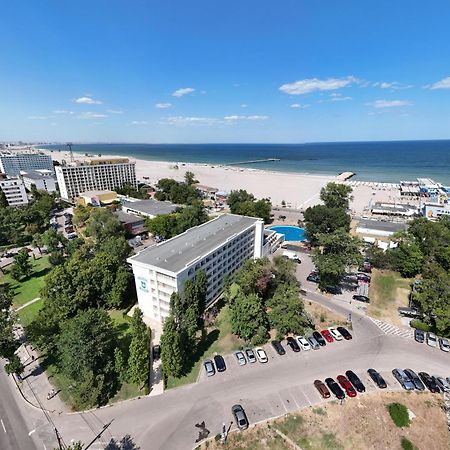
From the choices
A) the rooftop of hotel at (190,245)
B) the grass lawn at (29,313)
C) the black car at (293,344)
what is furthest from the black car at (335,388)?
the grass lawn at (29,313)

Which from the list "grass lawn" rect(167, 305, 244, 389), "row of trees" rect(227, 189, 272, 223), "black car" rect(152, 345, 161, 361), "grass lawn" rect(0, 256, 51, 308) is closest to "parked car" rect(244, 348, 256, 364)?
"grass lawn" rect(167, 305, 244, 389)

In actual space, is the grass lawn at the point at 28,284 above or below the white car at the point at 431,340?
below

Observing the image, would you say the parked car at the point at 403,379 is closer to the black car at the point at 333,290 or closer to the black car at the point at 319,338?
the black car at the point at 319,338

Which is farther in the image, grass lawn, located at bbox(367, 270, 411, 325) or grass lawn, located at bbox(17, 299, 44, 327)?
grass lawn, located at bbox(367, 270, 411, 325)

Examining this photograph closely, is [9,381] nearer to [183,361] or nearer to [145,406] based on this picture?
[145,406]

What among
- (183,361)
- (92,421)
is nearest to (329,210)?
(183,361)

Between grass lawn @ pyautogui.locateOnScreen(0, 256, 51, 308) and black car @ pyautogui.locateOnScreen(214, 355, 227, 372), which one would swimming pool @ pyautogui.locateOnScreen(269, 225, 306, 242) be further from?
grass lawn @ pyautogui.locateOnScreen(0, 256, 51, 308)
